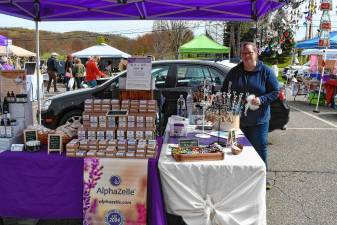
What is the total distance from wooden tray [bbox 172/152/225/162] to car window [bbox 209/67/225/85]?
170 inches

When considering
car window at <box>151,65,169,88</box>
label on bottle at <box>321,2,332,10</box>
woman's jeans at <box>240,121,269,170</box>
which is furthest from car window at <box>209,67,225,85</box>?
label on bottle at <box>321,2,332,10</box>

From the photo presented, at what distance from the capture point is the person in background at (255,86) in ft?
13.1

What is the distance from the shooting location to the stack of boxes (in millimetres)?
3122

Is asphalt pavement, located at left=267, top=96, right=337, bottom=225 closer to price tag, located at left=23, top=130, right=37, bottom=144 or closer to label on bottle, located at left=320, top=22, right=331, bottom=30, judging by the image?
price tag, located at left=23, top=130, right=37, bottom=144

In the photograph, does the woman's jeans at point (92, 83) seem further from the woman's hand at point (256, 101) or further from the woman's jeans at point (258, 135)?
the woman's hand at point (256, 101)

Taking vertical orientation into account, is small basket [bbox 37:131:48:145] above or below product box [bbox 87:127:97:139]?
below

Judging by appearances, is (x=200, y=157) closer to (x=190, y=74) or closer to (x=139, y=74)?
(x=139, y=74)

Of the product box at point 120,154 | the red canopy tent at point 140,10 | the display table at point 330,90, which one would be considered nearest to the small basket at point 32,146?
the product box at point 120,154

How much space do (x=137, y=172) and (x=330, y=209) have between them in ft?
7.64

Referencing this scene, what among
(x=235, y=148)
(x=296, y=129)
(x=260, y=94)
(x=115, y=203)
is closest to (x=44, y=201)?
(x=115, y=203)

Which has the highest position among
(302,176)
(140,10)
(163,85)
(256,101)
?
(140,10)

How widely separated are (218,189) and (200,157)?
0.91ft

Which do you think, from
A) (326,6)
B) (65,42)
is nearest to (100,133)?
(326,6)

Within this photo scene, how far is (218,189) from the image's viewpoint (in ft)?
9.72
